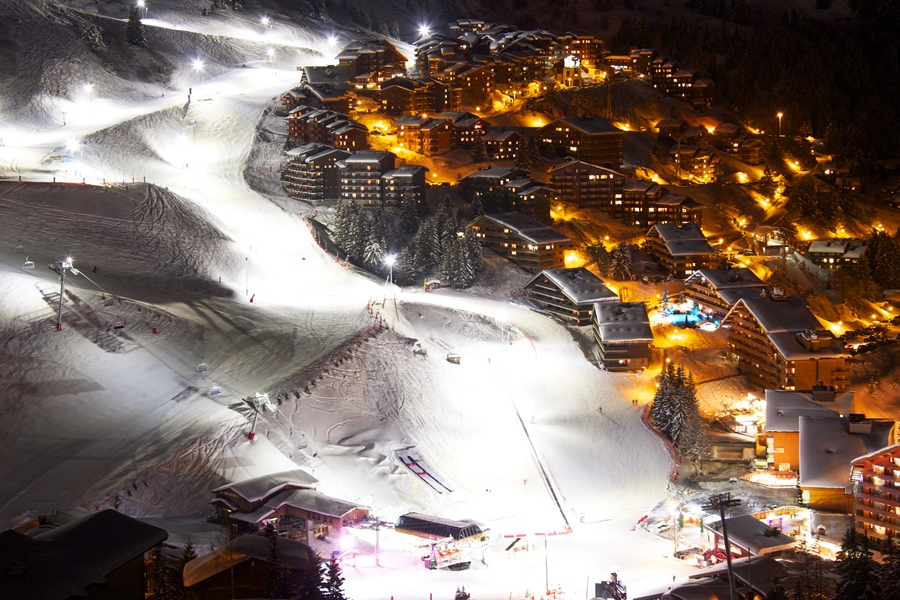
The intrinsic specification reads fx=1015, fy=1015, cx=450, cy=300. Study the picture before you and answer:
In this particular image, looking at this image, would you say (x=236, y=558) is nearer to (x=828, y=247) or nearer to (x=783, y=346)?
(x=783, y=346)

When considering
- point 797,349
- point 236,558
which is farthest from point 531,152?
point 236,558

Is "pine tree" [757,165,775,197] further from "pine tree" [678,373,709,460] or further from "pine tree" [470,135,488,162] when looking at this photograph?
"pine tree" [678,373,709,460]

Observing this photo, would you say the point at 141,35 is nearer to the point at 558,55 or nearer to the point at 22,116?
the point at 22,116

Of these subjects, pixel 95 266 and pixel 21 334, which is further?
pixel 95 266

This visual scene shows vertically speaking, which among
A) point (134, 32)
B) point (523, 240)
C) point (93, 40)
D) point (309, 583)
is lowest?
point (309, 583)

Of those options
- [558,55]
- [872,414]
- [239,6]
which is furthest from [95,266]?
[239,6]
